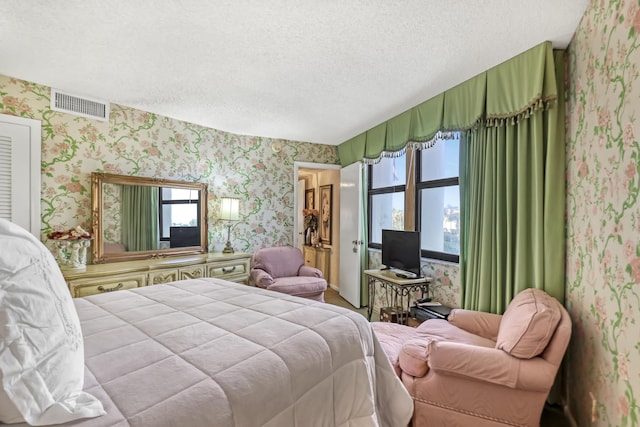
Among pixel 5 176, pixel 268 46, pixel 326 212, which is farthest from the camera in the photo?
pixel 326 212

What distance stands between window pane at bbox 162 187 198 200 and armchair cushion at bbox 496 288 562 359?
3354 millimetres

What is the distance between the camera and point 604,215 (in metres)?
1.44

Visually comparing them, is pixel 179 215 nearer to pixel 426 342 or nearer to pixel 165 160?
pixel 165 160

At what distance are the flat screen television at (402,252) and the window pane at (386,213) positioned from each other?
0.44 m

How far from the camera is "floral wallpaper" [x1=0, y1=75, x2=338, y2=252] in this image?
263 centimetres

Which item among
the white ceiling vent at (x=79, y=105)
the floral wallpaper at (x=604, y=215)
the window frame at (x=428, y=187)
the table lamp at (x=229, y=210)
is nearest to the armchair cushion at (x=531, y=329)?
the floral wallpaper at (x=604, y=215)

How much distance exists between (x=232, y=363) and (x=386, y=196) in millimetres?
3449

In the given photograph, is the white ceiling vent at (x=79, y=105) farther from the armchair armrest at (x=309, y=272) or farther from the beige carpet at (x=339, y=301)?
the beige carpet at (x=339, y=301)

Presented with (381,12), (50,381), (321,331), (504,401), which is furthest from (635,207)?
(50,381)

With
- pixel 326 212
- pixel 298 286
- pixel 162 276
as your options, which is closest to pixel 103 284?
pixel 162 276

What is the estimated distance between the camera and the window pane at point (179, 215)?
3.37 metres

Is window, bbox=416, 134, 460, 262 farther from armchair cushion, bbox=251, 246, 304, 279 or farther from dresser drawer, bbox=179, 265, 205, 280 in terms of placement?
dresser drawer, bbox=179, 265, 205, 280

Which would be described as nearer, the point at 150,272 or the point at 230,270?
the point at 150,272

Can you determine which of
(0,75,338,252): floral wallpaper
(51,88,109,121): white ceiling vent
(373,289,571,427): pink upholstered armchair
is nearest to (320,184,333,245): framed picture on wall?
(0,75,338,252): floral wallpaper
